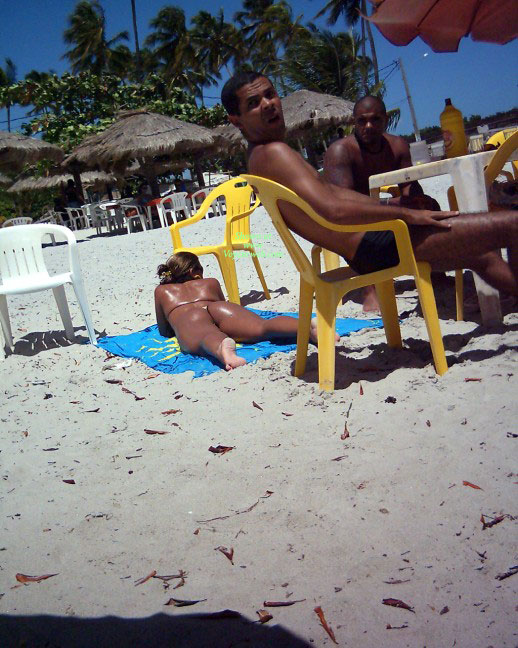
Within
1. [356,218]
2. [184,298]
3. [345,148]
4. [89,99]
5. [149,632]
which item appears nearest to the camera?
[149,632]

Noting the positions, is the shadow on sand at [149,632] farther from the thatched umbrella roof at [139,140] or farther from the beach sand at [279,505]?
the thatched umbrella roof at [139,140]

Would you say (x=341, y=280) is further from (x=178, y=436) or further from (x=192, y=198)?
(x=192, y=198)

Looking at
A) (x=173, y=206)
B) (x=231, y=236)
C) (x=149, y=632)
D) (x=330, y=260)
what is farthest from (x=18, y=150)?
(x=149, y=632)

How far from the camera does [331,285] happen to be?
8.34ft

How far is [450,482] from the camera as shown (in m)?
1.62

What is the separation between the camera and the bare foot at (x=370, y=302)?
4.04 m

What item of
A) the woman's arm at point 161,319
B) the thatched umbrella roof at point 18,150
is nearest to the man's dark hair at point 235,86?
the woman's arm at point 161,319

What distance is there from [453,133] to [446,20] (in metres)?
2.96

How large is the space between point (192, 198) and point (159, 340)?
36.5ft

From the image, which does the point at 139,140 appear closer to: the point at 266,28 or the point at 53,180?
the point at 53,180

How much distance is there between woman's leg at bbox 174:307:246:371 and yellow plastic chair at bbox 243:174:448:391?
56 cm

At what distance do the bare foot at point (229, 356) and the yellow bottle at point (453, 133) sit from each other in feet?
5.28

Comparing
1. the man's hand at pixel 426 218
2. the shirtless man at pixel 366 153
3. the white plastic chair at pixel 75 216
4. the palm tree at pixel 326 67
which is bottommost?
the man's hand at pixel 426 218

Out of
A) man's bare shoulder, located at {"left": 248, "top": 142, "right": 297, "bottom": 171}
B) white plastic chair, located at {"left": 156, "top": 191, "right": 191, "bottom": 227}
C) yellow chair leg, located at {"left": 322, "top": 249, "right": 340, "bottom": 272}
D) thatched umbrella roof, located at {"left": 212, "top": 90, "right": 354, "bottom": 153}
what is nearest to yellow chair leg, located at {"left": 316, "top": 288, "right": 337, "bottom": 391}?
man's bare shoulder, located at {"left": 248, "top": 142, "right": 297, "bottom": 171}
